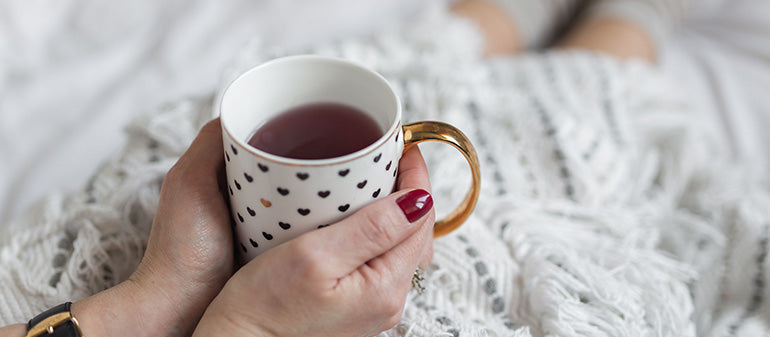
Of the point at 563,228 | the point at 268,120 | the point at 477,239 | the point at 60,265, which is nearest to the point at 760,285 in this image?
the point at 563,228

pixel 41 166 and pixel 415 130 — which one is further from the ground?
pixel 415 130

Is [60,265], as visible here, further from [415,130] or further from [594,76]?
[594,76]

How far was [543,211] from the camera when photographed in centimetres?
71

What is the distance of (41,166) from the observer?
915mm

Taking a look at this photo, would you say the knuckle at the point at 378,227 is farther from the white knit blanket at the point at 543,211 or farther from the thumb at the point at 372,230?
the white knit blanket at the point at 543,211

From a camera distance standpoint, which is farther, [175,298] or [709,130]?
[709,130]

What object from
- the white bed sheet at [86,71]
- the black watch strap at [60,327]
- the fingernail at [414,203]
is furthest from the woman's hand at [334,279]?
the white bed sheet at [86,71]

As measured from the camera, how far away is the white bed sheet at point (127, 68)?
920 mm

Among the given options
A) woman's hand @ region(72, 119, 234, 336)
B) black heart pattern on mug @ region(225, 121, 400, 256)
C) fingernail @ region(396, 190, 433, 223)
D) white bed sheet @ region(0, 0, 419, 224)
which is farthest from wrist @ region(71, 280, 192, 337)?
white bed sheet @ region(0, 0, 419, 224)

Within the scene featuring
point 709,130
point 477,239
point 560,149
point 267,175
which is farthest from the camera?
point 709,130

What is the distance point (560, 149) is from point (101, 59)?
76 centimetres

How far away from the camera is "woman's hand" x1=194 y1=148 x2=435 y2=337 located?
437 mm

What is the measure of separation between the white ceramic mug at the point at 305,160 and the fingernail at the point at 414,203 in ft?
0.08

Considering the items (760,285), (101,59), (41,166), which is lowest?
(760,285)
